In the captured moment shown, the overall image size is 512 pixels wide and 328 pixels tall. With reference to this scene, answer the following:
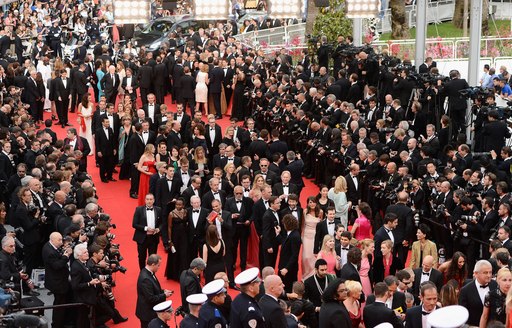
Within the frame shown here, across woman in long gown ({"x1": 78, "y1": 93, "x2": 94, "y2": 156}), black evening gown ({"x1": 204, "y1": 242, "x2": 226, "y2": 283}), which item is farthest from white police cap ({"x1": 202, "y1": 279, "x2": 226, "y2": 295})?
woman in long gown ({"x1": 78, "y1": 93, "x2": 94, "y2": 156})

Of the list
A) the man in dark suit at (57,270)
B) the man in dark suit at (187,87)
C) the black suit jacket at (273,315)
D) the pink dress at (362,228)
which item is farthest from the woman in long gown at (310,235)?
the man in dark suit at (187,87)

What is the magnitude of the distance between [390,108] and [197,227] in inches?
230

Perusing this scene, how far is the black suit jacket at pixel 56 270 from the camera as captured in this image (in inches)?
483

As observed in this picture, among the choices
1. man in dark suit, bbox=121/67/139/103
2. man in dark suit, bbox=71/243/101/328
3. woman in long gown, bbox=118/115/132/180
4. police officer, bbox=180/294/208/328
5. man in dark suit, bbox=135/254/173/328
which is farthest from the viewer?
man in dark suit, bbox=121/67/139/103

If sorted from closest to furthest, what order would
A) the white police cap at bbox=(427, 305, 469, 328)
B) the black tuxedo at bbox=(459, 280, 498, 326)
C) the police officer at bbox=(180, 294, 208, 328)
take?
the white police cap at bbox=(427, 305, 469, 328) < the police officer at bbox=(180, 294, 208, 328) < the black tuxedo at bbox=(459, 280, 498, 326)

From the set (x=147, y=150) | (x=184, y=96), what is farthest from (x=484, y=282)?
(x=184, y=96)

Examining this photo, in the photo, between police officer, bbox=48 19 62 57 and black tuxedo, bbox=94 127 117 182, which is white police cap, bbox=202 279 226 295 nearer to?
black tuxedo, bbox=94 127 117 182

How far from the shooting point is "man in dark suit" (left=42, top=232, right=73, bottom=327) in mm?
12250

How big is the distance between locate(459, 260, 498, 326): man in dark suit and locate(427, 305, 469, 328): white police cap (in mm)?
3250

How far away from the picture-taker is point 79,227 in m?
12.7

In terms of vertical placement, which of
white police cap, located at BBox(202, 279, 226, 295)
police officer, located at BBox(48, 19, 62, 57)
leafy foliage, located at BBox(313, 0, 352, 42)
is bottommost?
white police cap, located at BBox(202, 279, 226, 295)

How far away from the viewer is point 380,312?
33.2ft

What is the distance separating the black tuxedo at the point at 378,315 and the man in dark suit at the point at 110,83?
1451 cm

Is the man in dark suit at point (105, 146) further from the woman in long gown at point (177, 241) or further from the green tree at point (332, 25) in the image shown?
the green tree at point (332, 25)
